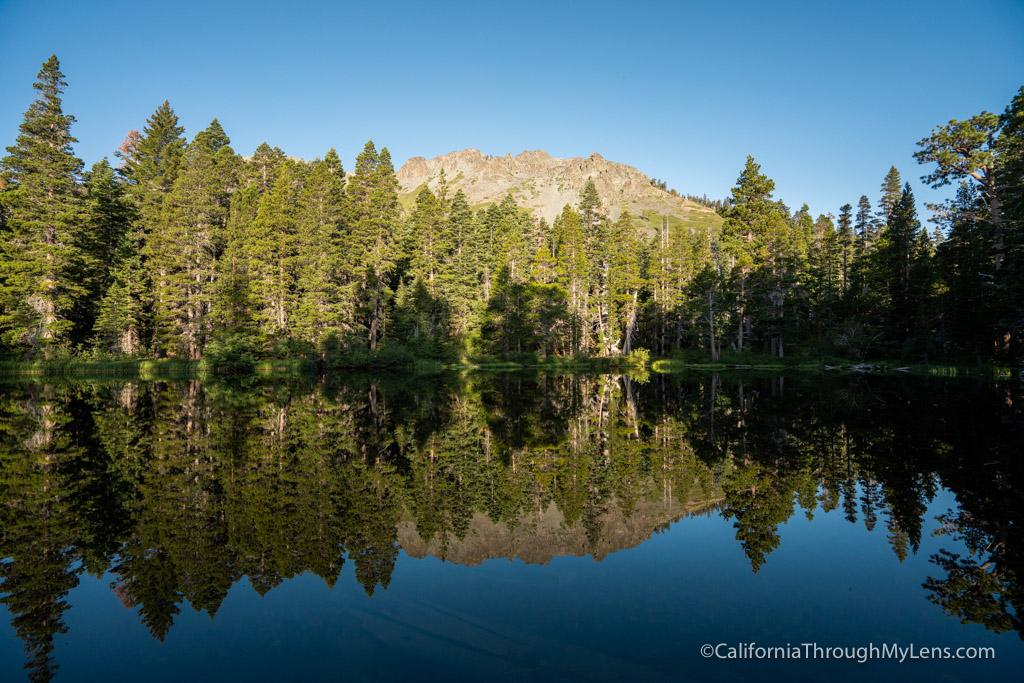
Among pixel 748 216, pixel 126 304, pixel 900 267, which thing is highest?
pixel 748 216

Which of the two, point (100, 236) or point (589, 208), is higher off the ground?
point (589, 208)

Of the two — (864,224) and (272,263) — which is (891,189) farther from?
(272,263)

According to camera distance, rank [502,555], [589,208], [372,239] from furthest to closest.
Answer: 1. [589,208]
2. [372,239]
3. [502,555]

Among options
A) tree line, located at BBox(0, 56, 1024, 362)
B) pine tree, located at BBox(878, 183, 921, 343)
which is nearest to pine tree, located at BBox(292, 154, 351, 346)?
tree line, located at BBox(0, 56, 1024, 362)

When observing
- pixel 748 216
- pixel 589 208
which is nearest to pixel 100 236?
pixel 589 208

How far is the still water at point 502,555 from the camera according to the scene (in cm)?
468

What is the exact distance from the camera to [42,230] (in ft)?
130

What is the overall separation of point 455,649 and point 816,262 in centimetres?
7273

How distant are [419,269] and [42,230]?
1201 inches

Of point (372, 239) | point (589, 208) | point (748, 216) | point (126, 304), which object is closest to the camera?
point (126, 304)

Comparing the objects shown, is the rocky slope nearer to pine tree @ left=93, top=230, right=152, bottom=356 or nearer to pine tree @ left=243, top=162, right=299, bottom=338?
pine tree @ left=243, top=162, right=299, bottom=338

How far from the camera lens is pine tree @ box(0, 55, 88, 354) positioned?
127 ft

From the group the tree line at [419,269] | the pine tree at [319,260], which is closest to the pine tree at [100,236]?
the tree line at [419,269]

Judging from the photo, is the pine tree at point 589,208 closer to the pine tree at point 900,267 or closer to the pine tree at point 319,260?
the pine tree at point 319,260
